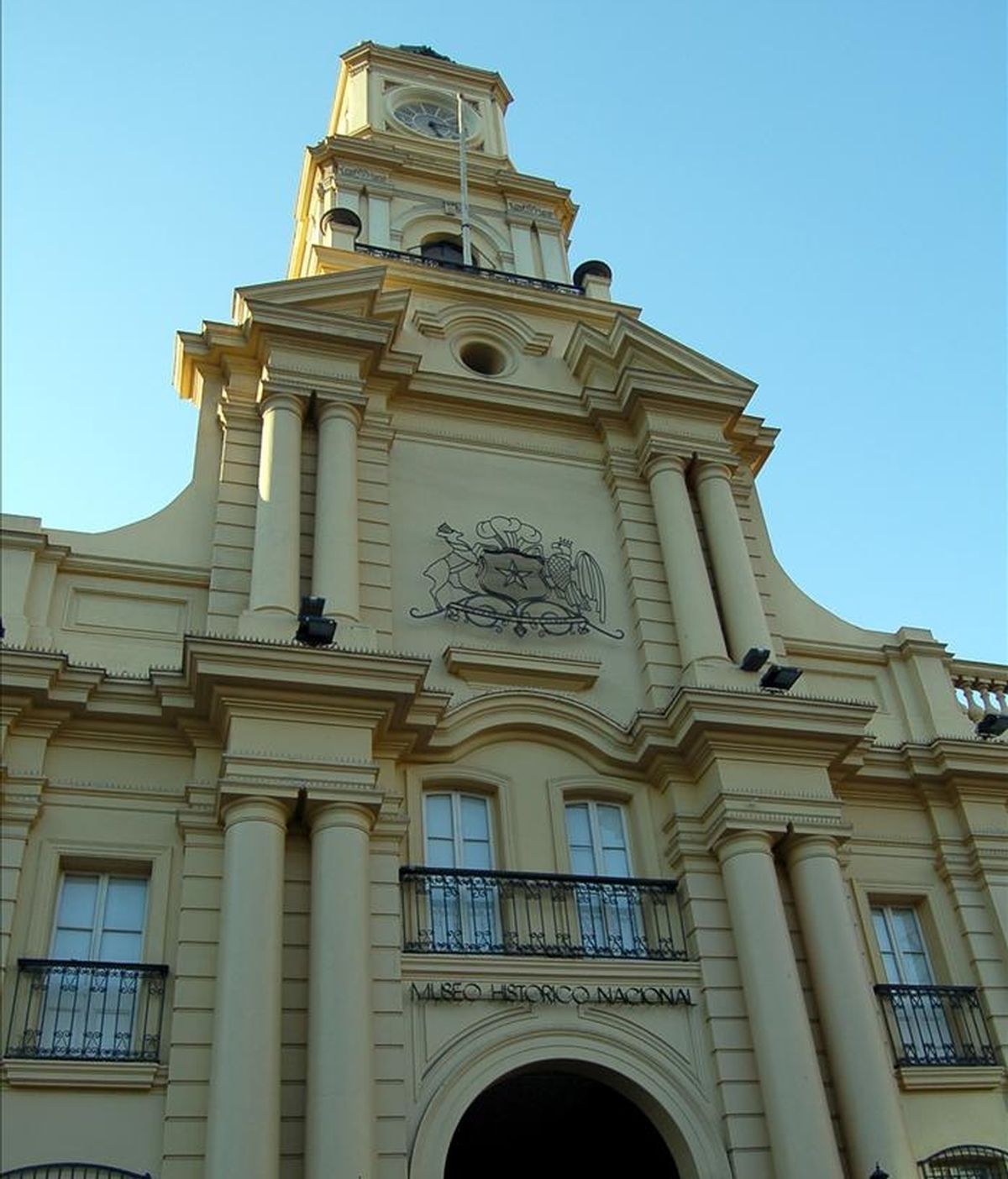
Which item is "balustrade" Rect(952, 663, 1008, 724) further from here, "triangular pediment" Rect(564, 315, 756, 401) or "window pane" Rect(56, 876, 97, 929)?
"window pane" Rect(56, 876, 97, 929)

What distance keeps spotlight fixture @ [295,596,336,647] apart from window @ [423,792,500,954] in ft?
7.01

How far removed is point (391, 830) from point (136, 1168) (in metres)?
3.91

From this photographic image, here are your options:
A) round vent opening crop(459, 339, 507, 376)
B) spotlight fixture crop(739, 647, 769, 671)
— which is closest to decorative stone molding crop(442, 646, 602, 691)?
spotlight fixture crop(739, 647, 769, 671)

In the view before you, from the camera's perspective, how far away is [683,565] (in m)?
16.5

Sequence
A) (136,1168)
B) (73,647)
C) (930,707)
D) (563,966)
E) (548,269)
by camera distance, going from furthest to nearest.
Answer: (548,269) < (930,707) < (73,647) < (563,966) < (136,1168)

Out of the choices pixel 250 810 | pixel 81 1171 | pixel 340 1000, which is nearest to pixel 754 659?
pixel 250 810

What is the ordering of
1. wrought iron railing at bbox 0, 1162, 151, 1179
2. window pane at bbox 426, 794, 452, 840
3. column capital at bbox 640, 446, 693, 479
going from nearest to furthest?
wrought iron railing at bbox 0, 1162, 151, 1179
window pane at bbox 426, 794, 452, 840
column capital at bbox 640, 446, 693, 479

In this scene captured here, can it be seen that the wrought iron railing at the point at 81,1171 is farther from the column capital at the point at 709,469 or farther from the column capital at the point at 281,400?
A: the column capital at the point at 709,469

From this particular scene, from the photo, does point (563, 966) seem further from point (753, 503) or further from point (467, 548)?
point (753, 503)

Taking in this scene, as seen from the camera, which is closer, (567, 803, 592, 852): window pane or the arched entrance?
the arched entrance

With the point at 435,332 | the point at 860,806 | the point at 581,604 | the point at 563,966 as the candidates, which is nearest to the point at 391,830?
the point at 563,966

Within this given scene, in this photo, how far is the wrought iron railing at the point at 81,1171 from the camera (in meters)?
10.8

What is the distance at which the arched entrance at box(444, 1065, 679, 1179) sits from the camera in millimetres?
13962

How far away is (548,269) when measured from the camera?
2284 centimetres
